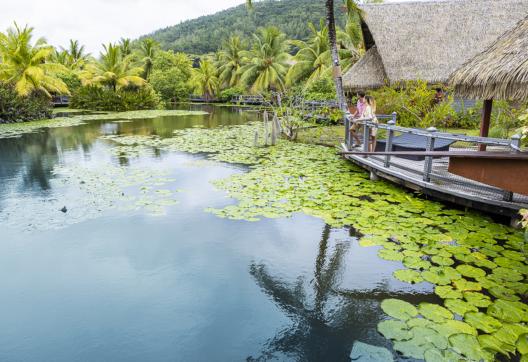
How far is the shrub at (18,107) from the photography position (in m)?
19.2

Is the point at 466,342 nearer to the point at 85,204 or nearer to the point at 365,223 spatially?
the point at 365,223

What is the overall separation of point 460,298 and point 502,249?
140cm

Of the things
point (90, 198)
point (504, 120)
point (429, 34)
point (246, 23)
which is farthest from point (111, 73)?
point (246, 23)

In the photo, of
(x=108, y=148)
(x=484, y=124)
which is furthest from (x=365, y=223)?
(x=108, y=148)

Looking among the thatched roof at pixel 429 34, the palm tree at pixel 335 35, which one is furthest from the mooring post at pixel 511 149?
the thatched roof at pixel 429 34

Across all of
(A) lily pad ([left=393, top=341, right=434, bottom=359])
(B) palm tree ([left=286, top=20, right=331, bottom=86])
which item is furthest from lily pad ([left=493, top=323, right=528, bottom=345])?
(B) palm tree ([left=286, top=20, right=331, bottom=86])

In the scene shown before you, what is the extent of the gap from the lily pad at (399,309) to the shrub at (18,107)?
2197 centimetres

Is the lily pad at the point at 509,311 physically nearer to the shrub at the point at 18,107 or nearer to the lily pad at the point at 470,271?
the lily pad at the point at 470,271

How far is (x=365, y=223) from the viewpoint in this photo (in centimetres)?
543

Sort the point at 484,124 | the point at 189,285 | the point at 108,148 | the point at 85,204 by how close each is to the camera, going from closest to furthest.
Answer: the point at 189,285, the point at 85,204, the point at 484,124, the point at 108,148

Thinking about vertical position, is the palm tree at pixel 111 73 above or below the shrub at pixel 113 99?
above

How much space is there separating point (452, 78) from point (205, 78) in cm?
3474

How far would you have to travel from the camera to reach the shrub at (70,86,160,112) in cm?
2916

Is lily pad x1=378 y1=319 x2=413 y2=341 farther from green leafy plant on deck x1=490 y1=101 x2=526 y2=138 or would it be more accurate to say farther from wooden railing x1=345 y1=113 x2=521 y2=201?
green leafy plant on deck x1=490 y1=101 x2=526 y2=138
